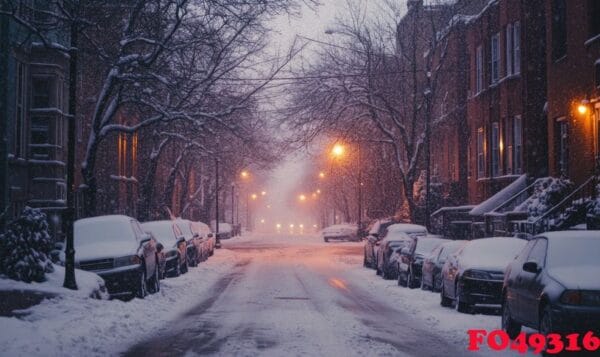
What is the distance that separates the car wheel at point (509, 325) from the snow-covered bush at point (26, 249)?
9099mm

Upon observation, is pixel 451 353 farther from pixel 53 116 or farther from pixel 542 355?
pixel 53 116

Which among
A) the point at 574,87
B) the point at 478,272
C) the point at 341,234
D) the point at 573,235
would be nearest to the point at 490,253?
the point at 478,272

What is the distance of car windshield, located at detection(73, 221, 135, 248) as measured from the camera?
20.3 meters

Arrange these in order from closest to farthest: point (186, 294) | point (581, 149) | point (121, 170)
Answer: point (186, 294), point (581, 149), point (121, 170)

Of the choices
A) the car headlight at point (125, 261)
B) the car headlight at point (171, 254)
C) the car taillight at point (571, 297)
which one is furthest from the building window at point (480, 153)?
the car taillight at point (571, 297)

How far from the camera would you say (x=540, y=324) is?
11.4 m

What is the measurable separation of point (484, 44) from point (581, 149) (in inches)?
526

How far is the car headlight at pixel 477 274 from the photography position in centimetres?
1647

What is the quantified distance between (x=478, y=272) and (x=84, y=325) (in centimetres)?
767

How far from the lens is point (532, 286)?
11.9 m

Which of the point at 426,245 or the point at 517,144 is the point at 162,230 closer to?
the point at 426,245

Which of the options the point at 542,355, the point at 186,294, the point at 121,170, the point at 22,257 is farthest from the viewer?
the point at 121,170

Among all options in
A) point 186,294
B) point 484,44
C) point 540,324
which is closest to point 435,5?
point 484,44

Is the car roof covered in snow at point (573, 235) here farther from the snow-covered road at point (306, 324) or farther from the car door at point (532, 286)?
the snow-covered road at point (306, 324)
